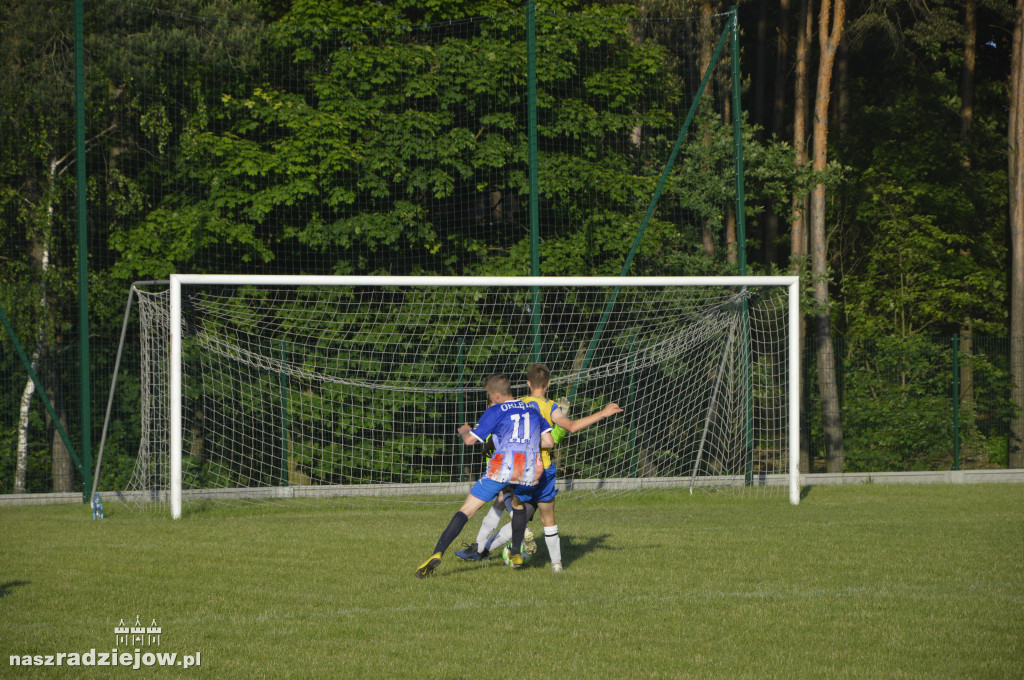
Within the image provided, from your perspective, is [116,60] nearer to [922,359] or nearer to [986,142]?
[922,359]

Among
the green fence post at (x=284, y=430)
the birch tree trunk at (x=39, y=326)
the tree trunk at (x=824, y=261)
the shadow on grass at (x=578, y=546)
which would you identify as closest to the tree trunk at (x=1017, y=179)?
the tree trunk at (x=824, y=261)

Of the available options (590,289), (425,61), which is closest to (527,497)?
(590,289)

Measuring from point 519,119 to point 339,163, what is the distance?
3.02m

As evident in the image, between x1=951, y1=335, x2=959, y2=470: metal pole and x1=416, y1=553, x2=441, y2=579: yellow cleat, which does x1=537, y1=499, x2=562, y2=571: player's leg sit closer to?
x1=416, y1=553, x2=441, y2=579: yellow cleat

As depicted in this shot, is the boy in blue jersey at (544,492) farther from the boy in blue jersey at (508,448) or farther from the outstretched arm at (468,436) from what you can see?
the outstretched arm at (468,436)

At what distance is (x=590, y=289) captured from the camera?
51.3 ft

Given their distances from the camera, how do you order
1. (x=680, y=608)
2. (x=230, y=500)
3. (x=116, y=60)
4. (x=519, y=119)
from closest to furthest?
1. (x=680, y=608)
2. (x=230, y=500)
3. (x=116, y=60)
4. (x=519, y=119)

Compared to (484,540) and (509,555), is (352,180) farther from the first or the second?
(509,555)

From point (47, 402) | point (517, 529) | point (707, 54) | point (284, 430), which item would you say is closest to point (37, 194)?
point (47, 402)

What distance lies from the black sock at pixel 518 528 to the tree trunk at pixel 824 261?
11.2 meters

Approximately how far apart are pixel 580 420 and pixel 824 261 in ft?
51.1

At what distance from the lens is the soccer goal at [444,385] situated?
1426cm

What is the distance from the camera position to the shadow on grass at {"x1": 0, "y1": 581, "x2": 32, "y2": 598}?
281 inches

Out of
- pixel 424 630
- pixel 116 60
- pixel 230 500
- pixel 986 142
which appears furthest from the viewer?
pixel 986 142
